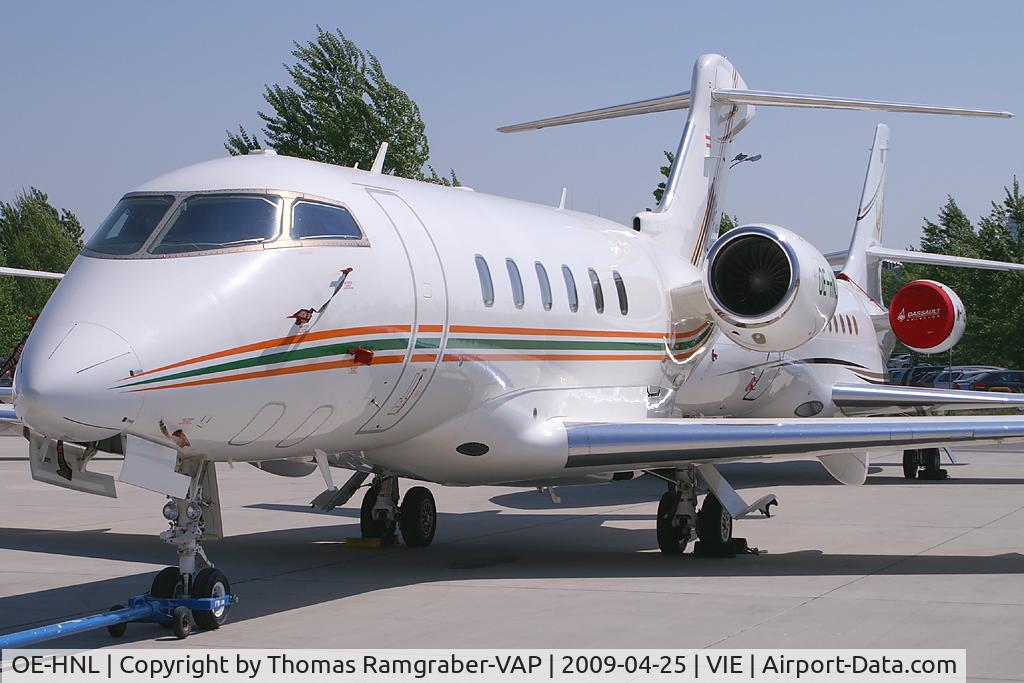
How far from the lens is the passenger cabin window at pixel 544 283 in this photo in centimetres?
1172

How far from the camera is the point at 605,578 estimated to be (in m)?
10.9

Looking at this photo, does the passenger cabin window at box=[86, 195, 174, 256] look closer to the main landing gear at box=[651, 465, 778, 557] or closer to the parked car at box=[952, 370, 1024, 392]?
the main landing gear at box=[651, 465, 778, 557]

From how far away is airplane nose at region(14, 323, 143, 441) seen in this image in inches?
292

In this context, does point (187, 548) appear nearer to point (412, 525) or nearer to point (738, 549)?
point (412, 525)

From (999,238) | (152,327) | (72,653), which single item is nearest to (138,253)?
(152,327)

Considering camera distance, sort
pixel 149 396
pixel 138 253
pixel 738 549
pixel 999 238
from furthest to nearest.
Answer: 1. pixel 999 238
2. pixel 738 549
3. pixel 138 253
4. pixel 149 396

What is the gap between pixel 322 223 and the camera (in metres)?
9.26

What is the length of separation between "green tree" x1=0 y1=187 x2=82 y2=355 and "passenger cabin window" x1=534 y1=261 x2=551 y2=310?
1467 inches

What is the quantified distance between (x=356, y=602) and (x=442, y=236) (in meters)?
2.90

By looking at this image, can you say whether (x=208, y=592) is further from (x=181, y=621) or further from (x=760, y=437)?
(x=760, y=437)

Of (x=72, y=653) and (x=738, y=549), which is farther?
(x=738, y=549)

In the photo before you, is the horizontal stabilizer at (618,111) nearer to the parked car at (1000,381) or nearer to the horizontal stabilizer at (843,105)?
the horizontal stabilizer at (843,105)

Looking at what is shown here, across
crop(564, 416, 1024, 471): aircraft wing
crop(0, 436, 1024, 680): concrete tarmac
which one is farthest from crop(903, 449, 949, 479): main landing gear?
crop(564, 416, 1024, 471): aircraft wing

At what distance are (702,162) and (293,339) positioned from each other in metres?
9.69
